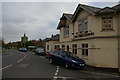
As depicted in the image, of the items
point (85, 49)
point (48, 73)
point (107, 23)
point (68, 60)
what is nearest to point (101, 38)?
point (107, 23)

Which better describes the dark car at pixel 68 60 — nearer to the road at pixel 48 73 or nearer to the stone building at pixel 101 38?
the road at pixel 48 73

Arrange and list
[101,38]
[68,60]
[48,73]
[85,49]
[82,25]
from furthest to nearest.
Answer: [82,25], [85,49], [101,38], [68,60], [48,73]

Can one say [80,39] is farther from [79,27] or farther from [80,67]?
[80,67]

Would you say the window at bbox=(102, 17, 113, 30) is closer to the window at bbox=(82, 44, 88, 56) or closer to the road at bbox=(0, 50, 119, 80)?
the window at bbox=(82, 44, 88, 56)

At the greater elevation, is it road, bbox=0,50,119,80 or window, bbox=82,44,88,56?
window, bbox=82,44,88,56

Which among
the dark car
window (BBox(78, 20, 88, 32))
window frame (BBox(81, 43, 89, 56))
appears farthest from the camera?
window (BBox(78, 20, 88, 32))

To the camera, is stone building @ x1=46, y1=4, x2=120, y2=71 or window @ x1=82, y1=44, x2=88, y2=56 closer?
stone building @ x1=46, y1=4, x2=120, y2=71

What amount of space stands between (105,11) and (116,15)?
113 cm

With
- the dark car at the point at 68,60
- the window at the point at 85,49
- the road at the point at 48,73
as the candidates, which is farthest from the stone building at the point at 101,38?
the road at the point at 48,73

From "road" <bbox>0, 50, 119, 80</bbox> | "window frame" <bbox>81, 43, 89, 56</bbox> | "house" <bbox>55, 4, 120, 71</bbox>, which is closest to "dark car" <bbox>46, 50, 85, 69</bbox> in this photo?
"road" <bbox>0, 50, 119, 80</bbox>

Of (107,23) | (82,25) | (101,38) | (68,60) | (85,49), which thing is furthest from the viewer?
(82,25)

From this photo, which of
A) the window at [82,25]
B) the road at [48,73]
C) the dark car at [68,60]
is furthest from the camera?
the window at [82,25]

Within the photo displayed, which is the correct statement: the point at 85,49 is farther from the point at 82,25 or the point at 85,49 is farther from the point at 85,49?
the point at 82,25

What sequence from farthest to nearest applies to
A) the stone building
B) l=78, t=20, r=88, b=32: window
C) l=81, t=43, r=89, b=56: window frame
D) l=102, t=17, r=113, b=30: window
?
l=78, t=20, r=88, b=32: window
l=81, t=43, r=89, b=56: window frame
l=102, t=17, r=113, b=30: window
the stone building
